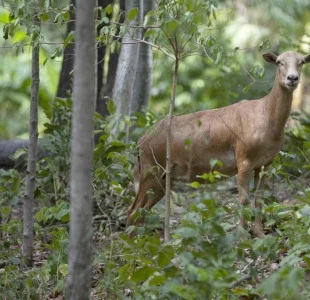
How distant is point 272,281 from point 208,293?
1.78 ft

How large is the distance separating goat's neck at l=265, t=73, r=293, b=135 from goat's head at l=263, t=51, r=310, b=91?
113mm

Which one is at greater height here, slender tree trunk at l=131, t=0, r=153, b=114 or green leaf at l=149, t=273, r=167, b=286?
slender tree trunk at l=131, t=0, r=153, b=114

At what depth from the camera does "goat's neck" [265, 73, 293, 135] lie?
8086 mm

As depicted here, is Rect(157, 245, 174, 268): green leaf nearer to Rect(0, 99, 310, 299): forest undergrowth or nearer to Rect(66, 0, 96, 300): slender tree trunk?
Rect(0, 99, 310, 299): forest undergrowth

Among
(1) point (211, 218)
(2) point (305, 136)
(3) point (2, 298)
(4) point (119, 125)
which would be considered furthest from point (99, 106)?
(1) point (211, 218)

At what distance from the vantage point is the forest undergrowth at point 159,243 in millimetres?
5211

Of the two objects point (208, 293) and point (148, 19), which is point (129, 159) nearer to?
point (148, 19)

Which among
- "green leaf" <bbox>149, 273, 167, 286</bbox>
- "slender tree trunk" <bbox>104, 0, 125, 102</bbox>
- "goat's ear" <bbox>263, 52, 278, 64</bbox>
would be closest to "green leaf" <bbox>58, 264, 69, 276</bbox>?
"green leaf" <bbox>149, 273, 167, 286</bbox>

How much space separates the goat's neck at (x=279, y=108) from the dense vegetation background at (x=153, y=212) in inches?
13.0

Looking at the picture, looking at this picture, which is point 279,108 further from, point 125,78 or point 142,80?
point 142,80

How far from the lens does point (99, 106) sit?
11.4 metres

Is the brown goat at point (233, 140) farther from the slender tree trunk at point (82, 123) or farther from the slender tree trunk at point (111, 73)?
the slender tree trunk at point (111, 73)

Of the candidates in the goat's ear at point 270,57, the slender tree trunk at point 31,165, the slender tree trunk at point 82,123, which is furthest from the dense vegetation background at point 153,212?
the slender tree trunk at point 82,123

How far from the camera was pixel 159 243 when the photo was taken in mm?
5484
